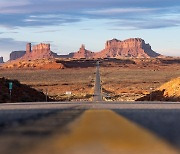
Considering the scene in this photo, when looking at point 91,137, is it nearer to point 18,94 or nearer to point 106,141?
point 106,141

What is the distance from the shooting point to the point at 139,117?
21703 millimetres

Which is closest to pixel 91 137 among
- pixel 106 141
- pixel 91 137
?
pixel 91 137

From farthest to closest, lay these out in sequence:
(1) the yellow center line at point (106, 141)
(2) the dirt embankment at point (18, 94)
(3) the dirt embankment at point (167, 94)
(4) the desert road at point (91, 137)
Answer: (3) the dirt embankment at point (167, 94) → (2) the dirt embankment at point (18, 94) → (4) the desert road at point (91, 137) → (1) the yellow center line at point (106, 141)

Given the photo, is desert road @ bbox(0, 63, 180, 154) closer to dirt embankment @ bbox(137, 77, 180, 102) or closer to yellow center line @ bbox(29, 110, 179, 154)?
yellow center line @ bbox(29, 110, 179, 154)

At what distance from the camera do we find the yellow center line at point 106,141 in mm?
11273

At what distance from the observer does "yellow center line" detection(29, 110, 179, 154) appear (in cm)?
1127

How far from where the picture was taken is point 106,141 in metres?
13.1

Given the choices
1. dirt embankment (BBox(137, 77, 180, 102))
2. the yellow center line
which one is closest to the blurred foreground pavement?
the yellow center line

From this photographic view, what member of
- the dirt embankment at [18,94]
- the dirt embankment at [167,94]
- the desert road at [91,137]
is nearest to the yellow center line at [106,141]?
the desert road at [91,137]

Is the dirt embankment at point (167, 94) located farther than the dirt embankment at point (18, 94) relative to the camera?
Yes

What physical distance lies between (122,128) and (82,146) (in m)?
4.82

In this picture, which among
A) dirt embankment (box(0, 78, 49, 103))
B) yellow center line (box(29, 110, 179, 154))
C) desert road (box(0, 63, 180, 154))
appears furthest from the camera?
dirt embankment (box(0, 78, 49, 103))

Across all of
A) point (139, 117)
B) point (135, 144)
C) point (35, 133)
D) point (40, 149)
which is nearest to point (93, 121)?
point (139, 117)

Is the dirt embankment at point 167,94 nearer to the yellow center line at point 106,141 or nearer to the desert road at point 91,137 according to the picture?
the desert road at point 91,137
